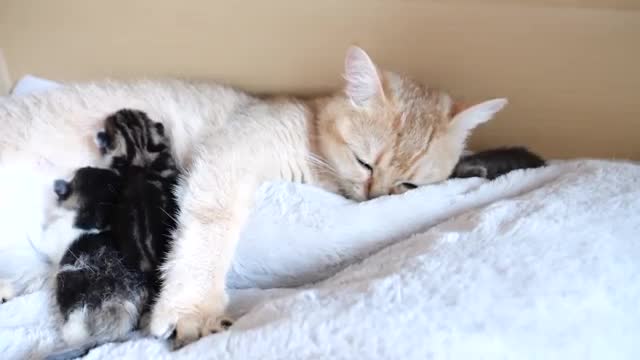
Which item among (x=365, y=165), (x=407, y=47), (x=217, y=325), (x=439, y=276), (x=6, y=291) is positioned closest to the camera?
(x=439, y=276)

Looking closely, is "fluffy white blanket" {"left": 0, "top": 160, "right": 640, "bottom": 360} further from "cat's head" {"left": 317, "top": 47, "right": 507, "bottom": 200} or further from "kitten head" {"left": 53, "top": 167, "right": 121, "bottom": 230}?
"kitten head" {"left": 53, "top": 167, "right": 121, "bottom": 230}

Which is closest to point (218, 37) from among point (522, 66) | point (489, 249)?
point (522, 66)

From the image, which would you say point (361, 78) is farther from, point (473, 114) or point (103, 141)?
point (103, 141)

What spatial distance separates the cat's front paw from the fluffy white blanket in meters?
0.06

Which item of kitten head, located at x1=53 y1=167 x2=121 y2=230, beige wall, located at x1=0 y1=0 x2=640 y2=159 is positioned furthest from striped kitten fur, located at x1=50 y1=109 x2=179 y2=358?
beige wall, located at x1=0 y1=0 x2=640 y2=159

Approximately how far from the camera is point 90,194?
1.39 m

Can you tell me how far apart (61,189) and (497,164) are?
3.34 feet

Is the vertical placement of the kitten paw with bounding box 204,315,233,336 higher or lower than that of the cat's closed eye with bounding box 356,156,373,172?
lower

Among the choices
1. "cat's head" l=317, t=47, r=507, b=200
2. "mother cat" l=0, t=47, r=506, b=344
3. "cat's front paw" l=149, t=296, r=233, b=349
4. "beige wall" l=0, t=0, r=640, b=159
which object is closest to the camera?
"cat's front paw" l=149, t=296, r=233, b=349

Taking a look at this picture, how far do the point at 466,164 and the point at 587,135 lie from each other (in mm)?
372

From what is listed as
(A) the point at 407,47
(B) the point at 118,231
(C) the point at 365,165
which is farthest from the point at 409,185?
(B) the point at 118,231

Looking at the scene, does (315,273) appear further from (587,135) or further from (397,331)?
(587,135)

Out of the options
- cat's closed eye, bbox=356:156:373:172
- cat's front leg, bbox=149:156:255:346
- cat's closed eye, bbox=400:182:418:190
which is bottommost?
cat's front leg, bbox=149:156:255:346

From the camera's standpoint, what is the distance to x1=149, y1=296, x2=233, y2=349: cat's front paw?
115cm
